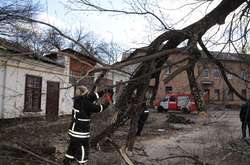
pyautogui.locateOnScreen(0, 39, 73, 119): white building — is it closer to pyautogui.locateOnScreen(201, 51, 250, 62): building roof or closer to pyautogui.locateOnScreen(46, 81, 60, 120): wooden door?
pyautogui.locateOnScreen(46, 81, 60, 120): wooden door

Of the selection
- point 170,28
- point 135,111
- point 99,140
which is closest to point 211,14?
point 170,28

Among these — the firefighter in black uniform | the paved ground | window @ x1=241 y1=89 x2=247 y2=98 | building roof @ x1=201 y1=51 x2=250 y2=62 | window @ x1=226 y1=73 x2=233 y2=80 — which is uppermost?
building roof @ x1=201 y1=51 x2=250 y2=62

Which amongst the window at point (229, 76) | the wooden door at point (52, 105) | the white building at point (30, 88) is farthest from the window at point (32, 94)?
the window at point (229, 76)

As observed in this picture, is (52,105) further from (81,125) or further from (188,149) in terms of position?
(81,125)

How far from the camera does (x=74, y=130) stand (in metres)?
6.98

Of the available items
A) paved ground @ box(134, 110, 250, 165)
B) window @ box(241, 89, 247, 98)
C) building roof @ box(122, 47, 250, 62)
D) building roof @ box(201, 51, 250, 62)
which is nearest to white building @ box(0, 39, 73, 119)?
paved ground @ box(134, 110, 250, 165)

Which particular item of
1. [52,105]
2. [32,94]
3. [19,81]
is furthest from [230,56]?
[52,105]

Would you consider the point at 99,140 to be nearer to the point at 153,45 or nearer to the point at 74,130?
the point at 74,130

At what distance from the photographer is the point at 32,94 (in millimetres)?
19953

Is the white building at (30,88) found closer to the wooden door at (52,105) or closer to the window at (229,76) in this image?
the wooden door at (52,105)

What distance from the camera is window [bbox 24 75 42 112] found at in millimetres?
19381

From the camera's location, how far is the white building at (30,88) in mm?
17516

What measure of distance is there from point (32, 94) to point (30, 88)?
39 cm

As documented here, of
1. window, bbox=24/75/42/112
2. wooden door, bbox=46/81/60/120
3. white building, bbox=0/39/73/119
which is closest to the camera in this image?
white building, bbox=0/39/73/119
